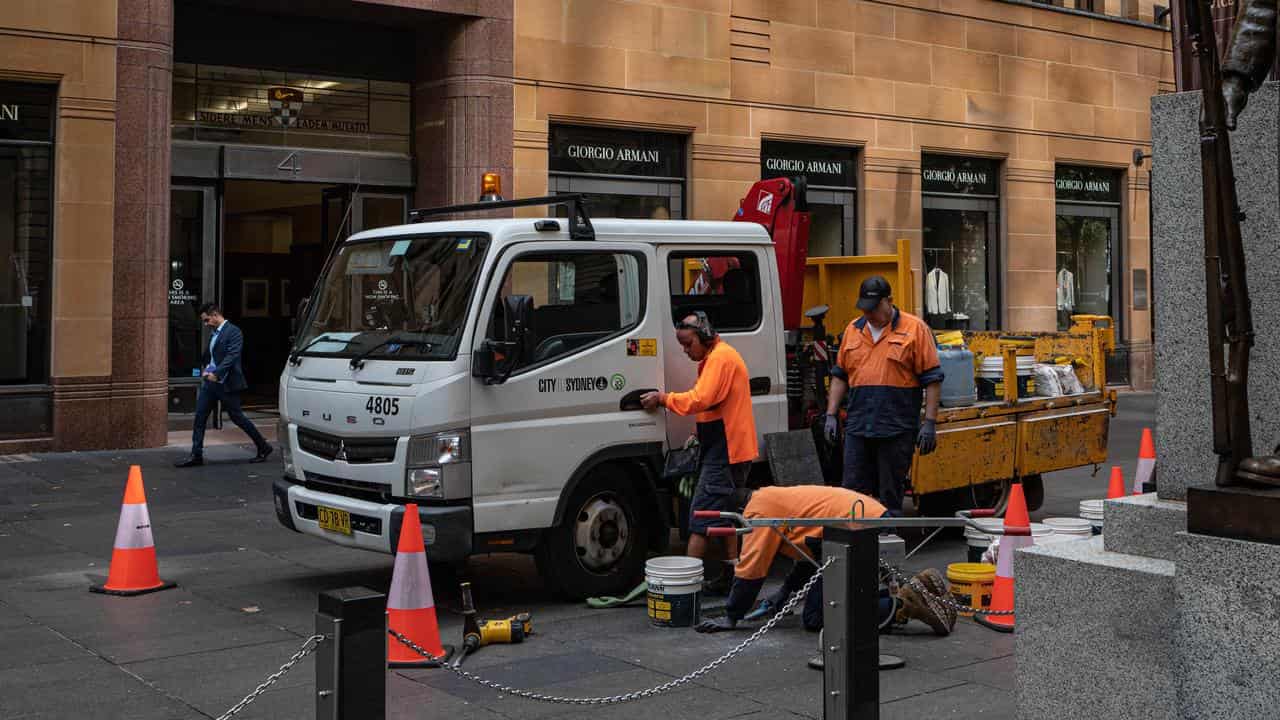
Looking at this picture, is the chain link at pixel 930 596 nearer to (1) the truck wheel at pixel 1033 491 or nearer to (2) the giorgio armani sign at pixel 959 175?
(1) the truck wheel at pixel 1033 491

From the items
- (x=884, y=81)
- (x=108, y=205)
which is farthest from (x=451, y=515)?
(x=884, y=81)

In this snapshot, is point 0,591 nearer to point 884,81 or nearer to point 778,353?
point 778,353

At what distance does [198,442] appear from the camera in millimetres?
14969

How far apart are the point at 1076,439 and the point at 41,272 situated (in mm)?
11701

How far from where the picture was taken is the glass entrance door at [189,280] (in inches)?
690

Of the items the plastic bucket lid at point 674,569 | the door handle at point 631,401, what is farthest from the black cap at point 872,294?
the plastic bucket lid at point 674,569

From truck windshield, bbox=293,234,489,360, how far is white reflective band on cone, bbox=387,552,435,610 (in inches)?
53.5

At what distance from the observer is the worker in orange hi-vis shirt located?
874cm

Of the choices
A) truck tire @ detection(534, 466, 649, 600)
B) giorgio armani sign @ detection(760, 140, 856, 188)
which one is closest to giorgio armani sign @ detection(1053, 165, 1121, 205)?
giorgio armani sign @ detection(760, 140, 856, 188)

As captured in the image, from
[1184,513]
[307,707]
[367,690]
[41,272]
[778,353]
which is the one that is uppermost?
[41,272]

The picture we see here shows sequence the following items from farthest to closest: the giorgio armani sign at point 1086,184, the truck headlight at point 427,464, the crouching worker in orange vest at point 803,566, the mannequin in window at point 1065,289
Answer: the giorgio armani sign at point 1086,184 < the mannequin in window at point 1065,289 < the truck headlight at point 427,464 < the crouching worker in orange vest at point 803,566

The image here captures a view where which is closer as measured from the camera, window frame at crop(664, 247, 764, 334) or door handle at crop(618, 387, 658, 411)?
door handle at crop(618, 387, 658, 411)

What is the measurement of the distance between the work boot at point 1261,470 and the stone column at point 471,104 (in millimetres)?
14297

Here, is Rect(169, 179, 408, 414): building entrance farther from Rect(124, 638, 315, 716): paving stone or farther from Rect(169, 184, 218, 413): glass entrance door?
Rect(124, 638, 315, 716): paving stone
